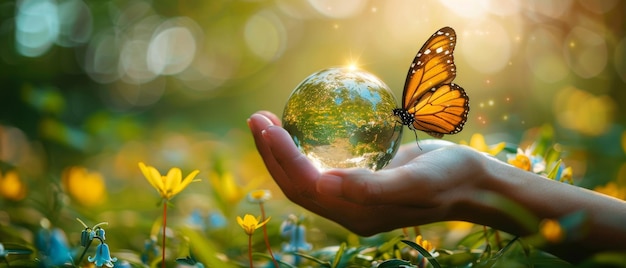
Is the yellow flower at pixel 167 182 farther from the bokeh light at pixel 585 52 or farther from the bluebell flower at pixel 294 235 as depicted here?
the bokeh light at pixel 585 52

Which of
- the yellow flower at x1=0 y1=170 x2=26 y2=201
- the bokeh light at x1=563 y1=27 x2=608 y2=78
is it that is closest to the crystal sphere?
the yellow flower at x1=0 y1=170 x2=26 y2=201

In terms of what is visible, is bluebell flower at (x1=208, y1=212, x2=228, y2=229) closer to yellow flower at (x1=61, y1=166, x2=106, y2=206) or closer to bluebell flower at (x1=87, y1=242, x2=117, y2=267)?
yellow flower at (x1=61, y1=166, x2=106, y2=206)

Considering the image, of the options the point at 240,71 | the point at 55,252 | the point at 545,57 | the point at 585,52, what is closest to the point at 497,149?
the point at 55,252

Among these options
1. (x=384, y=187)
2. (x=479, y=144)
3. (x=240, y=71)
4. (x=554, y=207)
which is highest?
(x=240, y=71)

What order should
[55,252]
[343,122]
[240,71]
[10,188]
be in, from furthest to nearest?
[240,71], [10,188], [343,122], [55,252]

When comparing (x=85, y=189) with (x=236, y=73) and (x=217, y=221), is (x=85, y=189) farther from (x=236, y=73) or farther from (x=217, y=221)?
(x=236, y=73)

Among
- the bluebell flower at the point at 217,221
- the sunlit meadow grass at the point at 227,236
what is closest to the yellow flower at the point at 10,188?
the sunlit meadow grass at the point at 227,236

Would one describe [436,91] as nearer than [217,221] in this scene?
Yes

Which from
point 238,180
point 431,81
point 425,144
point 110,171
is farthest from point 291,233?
point 110,171
